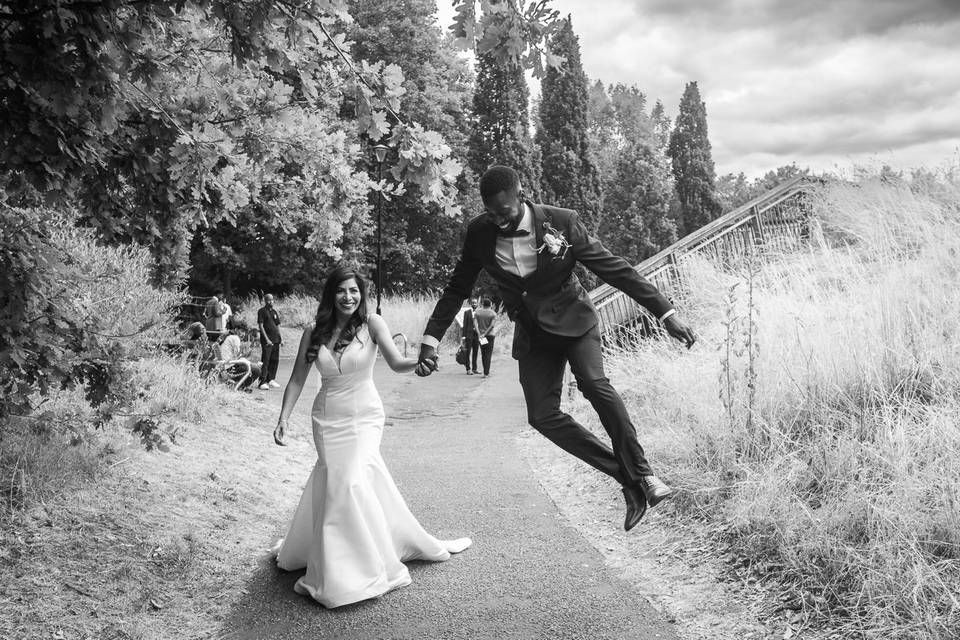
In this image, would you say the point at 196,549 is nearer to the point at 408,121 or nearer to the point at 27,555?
the point at 27,555

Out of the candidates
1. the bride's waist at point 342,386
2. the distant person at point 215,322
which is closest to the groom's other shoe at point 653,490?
the bride's waist at point 342,386

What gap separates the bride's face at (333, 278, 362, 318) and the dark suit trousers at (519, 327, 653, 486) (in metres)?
1.24

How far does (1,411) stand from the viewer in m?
5.11

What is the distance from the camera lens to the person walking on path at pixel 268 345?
16086 mm

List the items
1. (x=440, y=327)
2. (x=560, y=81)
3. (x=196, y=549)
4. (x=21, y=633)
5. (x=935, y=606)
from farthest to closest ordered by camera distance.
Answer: (x=560, y=81) < (x=196, y=549) < (x=440, y=327) < (x=21, y=633) < (x=935, y=606)

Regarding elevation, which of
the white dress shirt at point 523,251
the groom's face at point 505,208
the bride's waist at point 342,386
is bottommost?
the bride's waist at point 342,386

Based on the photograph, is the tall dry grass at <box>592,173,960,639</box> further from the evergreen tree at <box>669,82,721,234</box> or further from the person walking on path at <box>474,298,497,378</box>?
the evergreen tree at <box>669,82,721,234</box>

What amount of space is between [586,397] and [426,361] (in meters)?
0.99

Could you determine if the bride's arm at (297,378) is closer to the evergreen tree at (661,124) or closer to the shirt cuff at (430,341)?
the shirt cuff at (430,341)

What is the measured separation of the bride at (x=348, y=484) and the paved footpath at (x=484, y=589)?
0.43ft

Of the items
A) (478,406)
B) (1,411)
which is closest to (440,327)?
(1,411)

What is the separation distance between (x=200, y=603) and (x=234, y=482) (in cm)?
280

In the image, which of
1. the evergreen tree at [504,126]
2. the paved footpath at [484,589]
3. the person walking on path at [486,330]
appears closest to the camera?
the paved footpath at [484,589]

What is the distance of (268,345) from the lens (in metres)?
16.6
